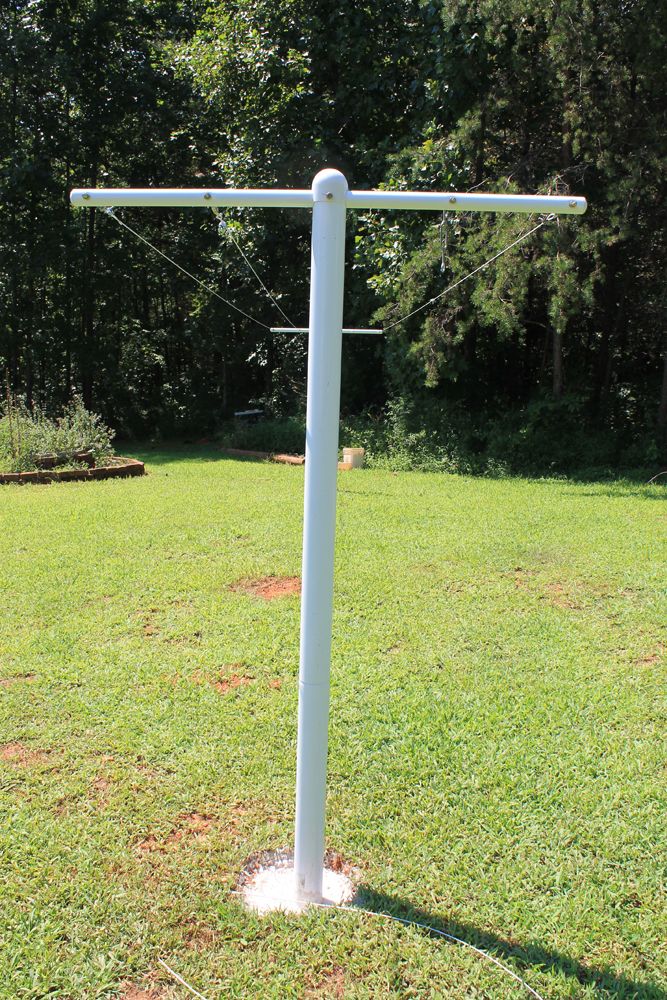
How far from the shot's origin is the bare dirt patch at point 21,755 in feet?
10.3

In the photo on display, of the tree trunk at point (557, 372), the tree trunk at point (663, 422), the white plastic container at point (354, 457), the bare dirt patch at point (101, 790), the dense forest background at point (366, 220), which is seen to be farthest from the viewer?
the white plastic container at point (354, 457)

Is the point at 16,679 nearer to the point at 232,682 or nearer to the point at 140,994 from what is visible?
the point at 232,682

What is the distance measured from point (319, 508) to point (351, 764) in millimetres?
1470

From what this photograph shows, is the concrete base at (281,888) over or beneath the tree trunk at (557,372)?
beneath

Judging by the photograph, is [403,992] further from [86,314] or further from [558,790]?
[86,314]

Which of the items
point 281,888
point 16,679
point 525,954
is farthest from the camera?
point 16,679

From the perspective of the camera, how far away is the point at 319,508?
7.15ft

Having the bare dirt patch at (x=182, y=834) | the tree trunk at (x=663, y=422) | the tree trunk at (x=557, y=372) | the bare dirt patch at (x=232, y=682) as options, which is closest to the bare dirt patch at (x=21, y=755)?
the bare dirt patch at (x=182, y=834)

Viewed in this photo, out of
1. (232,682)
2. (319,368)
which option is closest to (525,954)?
(319,368)

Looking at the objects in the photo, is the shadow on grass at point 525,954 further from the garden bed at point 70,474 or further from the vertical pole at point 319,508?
the garden bed at point 70,474

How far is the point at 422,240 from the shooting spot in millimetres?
11508

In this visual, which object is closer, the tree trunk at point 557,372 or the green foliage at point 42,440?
the green foliage at point 42,440

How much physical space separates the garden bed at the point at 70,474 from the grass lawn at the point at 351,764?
385cm

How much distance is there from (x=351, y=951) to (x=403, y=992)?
0.20 meters
